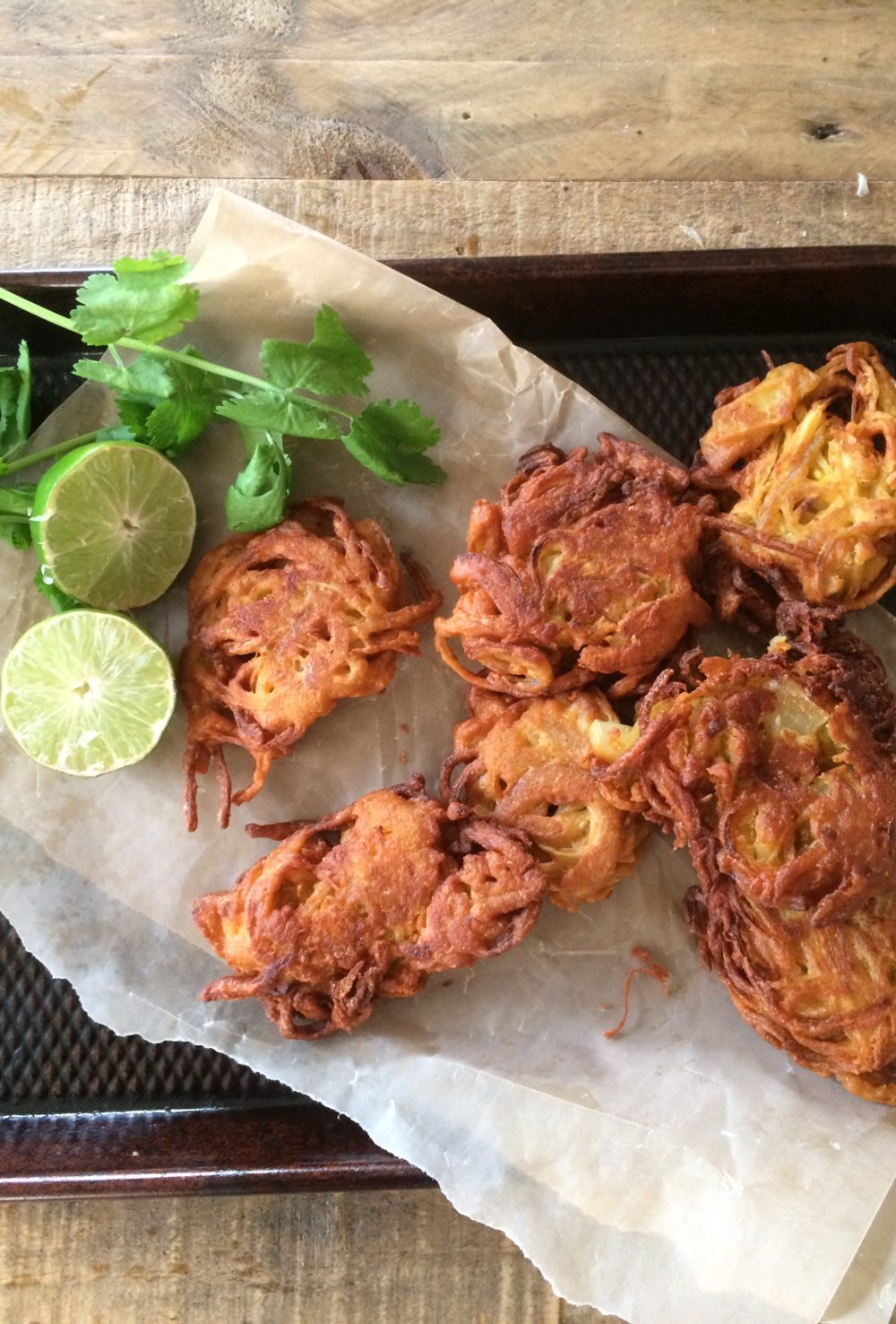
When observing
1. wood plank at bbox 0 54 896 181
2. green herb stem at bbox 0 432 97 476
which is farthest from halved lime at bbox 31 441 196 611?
wood plank at bbox 0 54 896 181

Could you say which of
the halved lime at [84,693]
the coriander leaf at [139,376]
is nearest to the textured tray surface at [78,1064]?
the halved lime at [84,693]

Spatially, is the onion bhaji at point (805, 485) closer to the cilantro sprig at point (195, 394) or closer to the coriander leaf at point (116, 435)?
the cilantro sprig at point (195, 394)

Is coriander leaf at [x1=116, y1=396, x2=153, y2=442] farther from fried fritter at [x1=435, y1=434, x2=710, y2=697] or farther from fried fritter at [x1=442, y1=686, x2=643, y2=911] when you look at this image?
fried fritter at [x1=442, y1=686, x2=643, y2=911]

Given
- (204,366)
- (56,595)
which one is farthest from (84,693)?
(204,366)

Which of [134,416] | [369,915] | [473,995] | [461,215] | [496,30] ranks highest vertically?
[496,30]

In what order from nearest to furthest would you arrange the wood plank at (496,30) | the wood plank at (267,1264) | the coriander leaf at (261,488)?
the coriander leaf at (261,488)
the wood plank at (267,1264)
the wood plank at (496,30)

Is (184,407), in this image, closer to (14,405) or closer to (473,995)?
(14,405)
